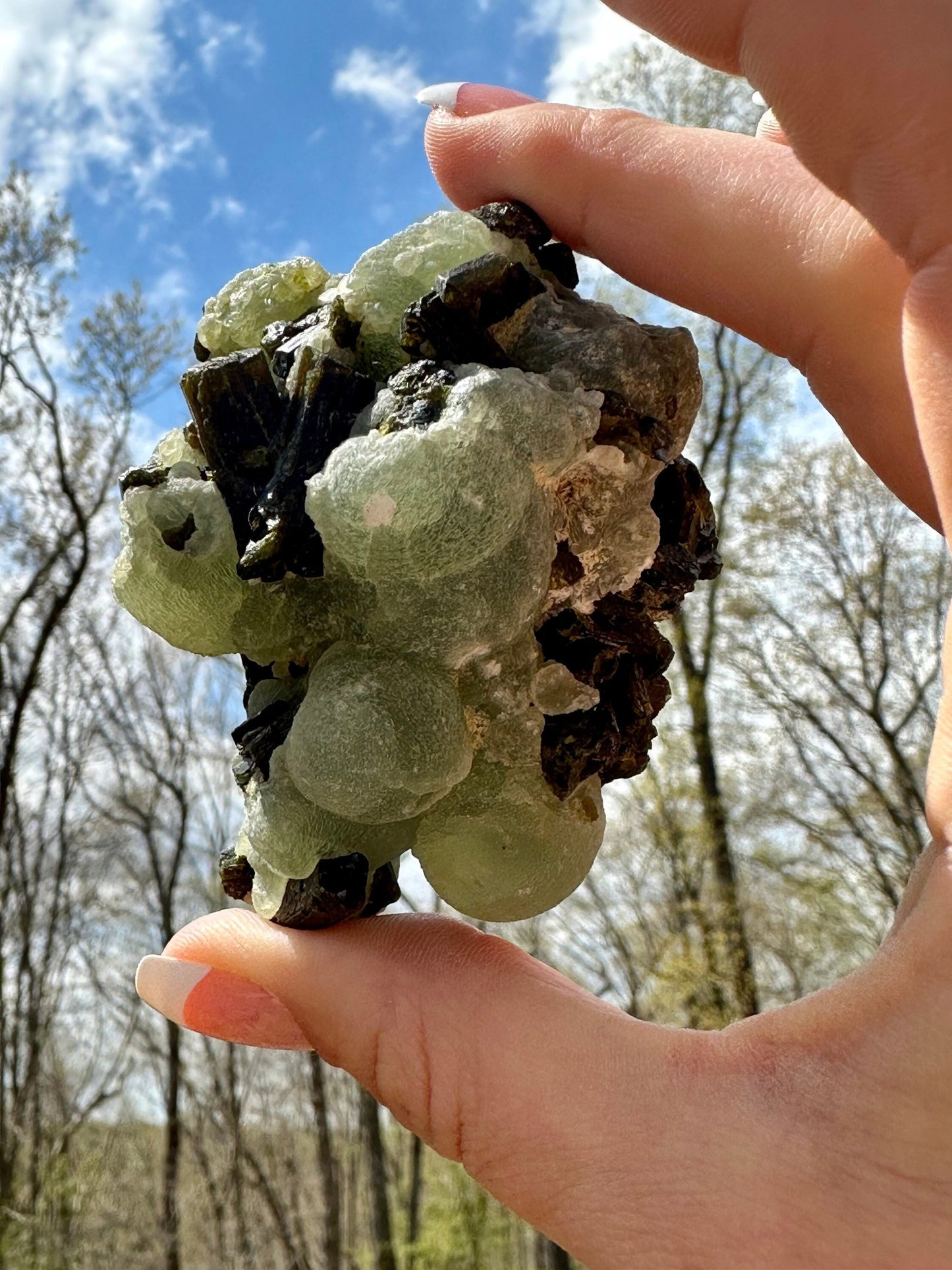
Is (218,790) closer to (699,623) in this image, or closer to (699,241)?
(699,623)

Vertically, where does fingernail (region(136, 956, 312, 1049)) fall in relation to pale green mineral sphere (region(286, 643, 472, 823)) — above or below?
below

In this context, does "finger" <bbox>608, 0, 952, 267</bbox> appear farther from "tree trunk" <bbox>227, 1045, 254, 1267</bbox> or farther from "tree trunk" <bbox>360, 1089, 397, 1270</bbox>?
"tree trunk" <bbox>227, 1045, 254, 1267</bbox>

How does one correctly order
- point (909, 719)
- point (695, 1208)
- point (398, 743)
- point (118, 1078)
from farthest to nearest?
point (118, 1078) < point (909, 719) < point (398, 743) < point (695, 1208)

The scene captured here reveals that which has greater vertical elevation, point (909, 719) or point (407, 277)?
point (909, 719)

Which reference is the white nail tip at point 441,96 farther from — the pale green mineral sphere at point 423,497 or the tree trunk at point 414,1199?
the tree trunk at point 414,1199

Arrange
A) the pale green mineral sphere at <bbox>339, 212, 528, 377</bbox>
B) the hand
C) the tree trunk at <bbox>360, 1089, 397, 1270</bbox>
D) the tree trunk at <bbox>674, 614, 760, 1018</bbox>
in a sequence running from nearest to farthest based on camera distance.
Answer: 1. the hand
2. the pale green mineral sphere at <bbox>339, 212, 528, 377</bbox>
3. the tree trunk at <bbox>674, 614, 760, 1018</bbox>
4. the tree trunk at <bbox>360, 1089, 397, 1270</bbox>

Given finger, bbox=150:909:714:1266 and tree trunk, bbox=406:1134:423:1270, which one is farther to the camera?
tree trunk, bbox=406:1134:423:1270

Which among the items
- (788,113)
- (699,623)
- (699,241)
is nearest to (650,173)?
(699,241)

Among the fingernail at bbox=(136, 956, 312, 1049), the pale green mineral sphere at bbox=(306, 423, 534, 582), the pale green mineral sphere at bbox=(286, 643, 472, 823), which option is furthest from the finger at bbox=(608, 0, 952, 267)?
the fingernail at bbox=(136, 956, 312, 1049)
